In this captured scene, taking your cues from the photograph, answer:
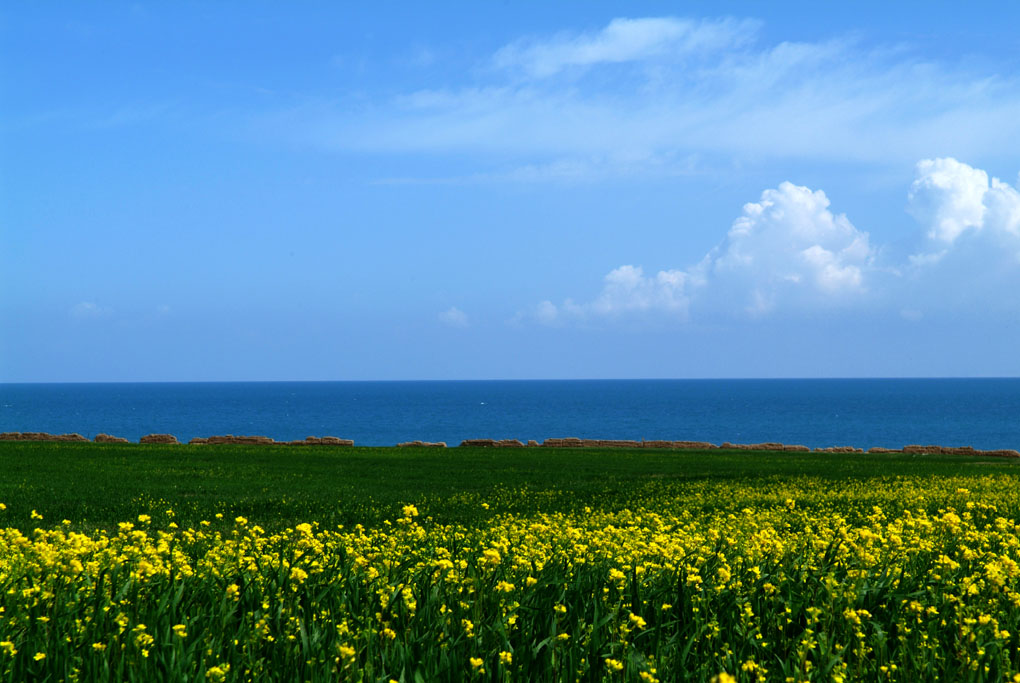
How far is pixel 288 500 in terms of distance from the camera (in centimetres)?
2278

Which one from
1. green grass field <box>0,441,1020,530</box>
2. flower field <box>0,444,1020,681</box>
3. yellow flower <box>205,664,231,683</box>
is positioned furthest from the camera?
green grass field <box>0,441,1020,530</box>

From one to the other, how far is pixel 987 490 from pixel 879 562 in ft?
53.1

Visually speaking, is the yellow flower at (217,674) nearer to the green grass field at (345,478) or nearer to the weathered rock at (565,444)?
the green grass field at (345,478)

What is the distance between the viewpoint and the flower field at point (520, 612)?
5375 millimetres

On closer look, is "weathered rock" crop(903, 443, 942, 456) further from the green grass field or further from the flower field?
the flower field

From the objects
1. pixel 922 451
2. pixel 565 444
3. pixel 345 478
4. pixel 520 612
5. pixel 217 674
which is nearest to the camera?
pixel 217 674

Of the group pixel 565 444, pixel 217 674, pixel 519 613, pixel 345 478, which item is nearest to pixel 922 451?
pixel 565 444

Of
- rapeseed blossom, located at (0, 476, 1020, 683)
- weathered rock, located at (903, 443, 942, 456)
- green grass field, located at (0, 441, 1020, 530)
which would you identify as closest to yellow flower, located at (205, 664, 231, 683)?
rapeseed blossom, located at (0, 476, 1020, 683)

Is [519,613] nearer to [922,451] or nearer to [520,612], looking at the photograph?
[520,612]

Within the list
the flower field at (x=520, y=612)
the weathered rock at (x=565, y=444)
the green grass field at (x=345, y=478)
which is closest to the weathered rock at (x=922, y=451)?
the green grass field at (x=345, y=478)

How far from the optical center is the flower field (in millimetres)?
5375

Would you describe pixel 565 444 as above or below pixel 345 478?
below

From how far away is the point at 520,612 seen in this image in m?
6.62

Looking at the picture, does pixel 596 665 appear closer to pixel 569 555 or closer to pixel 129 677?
pixel 129 677
